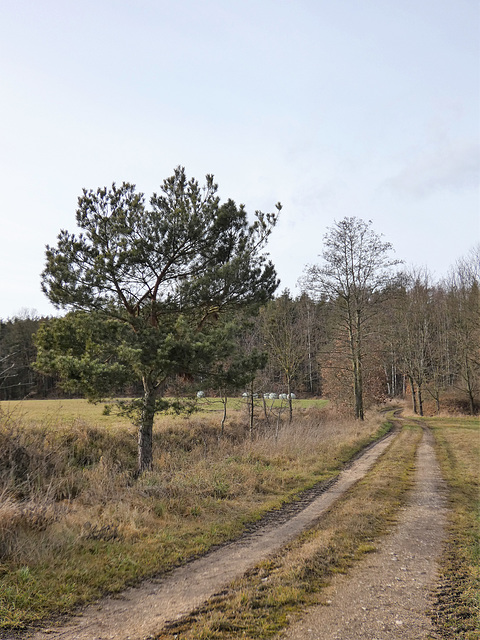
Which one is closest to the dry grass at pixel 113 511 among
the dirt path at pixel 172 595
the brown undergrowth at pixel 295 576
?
the dirt path at pixel 172 595

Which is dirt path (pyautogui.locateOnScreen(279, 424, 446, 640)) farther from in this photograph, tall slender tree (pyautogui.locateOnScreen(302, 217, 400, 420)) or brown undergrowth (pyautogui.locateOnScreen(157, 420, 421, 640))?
tall slender tree (pyautogui.locateOnScreen(302, 217, 400, 420))

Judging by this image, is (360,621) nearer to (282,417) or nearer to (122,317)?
(122,317)

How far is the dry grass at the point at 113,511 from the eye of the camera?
4418mm

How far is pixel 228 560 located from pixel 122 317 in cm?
773

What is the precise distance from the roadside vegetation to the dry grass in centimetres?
311

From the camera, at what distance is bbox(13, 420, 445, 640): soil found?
357 cm

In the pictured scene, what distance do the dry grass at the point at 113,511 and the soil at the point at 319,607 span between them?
344 mm

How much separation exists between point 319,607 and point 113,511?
12.9 feet

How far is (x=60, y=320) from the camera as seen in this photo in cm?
1123

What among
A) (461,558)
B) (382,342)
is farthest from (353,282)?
(461,558)

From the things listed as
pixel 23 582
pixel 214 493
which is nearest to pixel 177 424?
pixel 214 493

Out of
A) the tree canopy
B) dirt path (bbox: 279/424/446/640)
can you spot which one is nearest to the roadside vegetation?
dirt path (bbox: 279/424/446/640)

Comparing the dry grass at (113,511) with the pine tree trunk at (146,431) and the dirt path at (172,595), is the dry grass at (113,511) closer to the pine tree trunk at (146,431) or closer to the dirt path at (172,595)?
the dirt path at (172,595)

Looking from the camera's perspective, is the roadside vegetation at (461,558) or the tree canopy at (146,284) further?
the tree canopy at (146,284)
